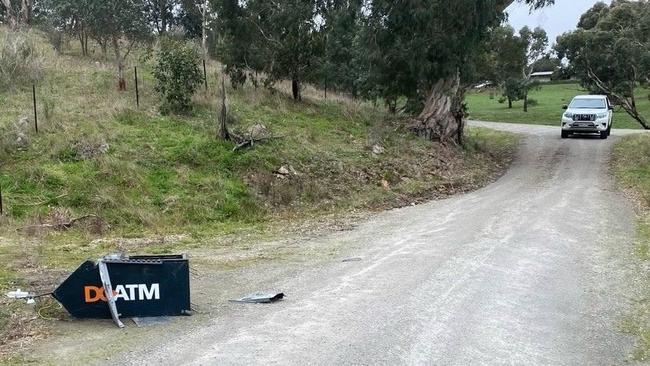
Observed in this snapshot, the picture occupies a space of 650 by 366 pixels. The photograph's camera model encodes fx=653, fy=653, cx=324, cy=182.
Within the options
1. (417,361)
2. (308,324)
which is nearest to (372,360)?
(417,361)

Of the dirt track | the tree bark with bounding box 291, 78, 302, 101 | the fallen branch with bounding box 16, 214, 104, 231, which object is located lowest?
the dirt track

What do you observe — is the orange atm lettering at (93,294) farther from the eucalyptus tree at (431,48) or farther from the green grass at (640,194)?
the eucalyptus tree at (431,48)

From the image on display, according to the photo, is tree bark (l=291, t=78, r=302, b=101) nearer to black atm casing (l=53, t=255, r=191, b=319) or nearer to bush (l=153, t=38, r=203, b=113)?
bush (l=153, t=38, r=203, b=113)

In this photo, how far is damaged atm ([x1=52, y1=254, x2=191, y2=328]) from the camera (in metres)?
6.84

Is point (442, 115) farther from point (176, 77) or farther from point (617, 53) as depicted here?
point (617, 53)

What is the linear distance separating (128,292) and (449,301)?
365cm

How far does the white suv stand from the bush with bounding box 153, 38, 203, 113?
16.1 metres

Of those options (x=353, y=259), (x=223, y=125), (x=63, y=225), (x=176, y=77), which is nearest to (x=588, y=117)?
(x=223, y=125)

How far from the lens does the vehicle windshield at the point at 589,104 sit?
90.1 ft

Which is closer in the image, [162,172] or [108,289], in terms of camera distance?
[108,289]

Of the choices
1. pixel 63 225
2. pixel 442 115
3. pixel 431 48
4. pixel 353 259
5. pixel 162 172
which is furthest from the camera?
pixel 442 115

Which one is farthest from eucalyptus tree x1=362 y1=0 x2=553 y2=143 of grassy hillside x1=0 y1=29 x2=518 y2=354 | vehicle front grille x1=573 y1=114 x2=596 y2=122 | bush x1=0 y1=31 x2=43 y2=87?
bush x1=0 y1=31 x2=43 y2=87

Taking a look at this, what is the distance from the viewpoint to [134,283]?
275 inches

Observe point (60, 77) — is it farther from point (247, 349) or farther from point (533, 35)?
point (533, 35)
